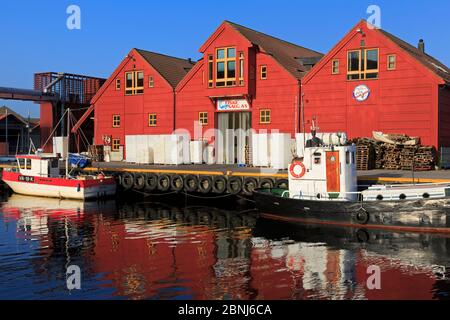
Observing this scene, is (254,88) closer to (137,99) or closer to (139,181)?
(139,181)

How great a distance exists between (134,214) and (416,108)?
2200cm

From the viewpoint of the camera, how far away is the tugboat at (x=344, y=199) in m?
21.5

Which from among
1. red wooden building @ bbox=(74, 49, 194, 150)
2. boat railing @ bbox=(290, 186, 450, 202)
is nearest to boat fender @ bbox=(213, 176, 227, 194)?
boat railing @ bbox=(290, 186, 450, 202)

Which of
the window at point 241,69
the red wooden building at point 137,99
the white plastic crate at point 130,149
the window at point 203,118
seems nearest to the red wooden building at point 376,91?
the window at point 241,69

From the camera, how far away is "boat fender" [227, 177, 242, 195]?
104 feet

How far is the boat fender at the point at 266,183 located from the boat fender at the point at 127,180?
452 inches

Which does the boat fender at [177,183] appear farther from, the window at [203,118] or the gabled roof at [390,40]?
the gabled roof at [390,40]

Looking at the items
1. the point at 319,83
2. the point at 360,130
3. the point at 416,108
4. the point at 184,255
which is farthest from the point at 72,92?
the point at 184,255

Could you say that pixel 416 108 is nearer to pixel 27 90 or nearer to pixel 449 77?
pixel 449 77

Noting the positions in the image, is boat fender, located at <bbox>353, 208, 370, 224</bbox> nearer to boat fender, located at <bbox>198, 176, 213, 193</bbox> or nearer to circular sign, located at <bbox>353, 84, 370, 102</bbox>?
boat fender, located at <bbox>198, 176, 213, 193</bbox>

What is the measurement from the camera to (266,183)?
30625 mm

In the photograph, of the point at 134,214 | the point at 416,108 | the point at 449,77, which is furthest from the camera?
the point at 449,77

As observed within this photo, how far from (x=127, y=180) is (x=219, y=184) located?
8.60 meters

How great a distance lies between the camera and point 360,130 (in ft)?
124
